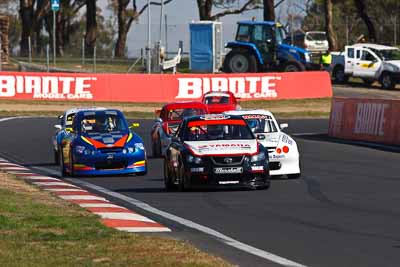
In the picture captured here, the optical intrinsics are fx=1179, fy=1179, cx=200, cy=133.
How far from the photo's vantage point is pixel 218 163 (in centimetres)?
1900

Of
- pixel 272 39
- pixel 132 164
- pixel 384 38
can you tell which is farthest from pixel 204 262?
pixel 384 38

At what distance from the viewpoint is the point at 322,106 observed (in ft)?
167

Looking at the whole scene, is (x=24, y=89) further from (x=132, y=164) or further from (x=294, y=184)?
(x=294, y=184)

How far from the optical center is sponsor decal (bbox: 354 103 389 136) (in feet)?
103

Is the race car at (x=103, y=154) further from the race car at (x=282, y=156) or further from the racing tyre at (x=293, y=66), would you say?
the racing tyre at (x=293, y=66)

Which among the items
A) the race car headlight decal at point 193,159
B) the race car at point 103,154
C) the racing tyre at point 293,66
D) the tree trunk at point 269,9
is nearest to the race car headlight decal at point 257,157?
the race car headlight decal at point 193,159

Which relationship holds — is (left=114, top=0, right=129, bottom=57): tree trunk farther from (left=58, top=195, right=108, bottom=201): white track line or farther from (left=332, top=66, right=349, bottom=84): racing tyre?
(left=58, top=195, right=108, bottom=201): white track line

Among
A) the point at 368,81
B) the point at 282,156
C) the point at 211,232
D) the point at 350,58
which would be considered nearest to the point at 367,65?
the point at 350,58

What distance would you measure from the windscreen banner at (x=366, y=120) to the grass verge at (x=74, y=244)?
1612 centimetres

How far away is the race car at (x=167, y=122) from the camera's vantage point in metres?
27.6

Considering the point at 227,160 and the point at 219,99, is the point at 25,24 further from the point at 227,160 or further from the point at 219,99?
the point at 227,160

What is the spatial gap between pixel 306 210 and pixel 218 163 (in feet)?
9.85

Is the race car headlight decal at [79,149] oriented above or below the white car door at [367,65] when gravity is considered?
below

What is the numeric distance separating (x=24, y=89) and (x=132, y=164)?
27541mm
